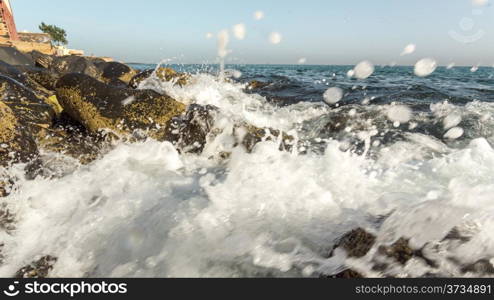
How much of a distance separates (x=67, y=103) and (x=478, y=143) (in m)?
7.40

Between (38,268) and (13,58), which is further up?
(13,58)

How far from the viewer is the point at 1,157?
3652 mm

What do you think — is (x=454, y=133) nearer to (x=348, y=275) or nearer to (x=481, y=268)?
(x=481, y=268)

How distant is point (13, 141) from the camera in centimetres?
388

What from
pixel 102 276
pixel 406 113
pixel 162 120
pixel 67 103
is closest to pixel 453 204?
pixel 102 276

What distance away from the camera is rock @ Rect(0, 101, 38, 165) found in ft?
12.2

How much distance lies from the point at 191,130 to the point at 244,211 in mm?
2586

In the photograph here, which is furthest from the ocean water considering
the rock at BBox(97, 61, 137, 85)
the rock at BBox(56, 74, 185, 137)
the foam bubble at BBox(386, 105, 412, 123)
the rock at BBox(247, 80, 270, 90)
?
the rock at BBox(247, 80, 270, 90)

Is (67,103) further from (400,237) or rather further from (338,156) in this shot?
(400,237)

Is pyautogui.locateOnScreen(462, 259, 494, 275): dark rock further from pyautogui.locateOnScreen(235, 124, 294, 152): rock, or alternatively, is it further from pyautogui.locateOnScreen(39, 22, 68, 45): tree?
pyautogui.locateOnScreen(39, 22, 68, 45): tree

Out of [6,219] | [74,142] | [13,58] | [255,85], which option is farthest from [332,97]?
[13,58]

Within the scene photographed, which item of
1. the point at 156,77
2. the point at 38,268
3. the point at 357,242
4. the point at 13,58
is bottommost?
the point at 38,268

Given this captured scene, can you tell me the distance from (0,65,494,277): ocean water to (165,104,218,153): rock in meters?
0.20

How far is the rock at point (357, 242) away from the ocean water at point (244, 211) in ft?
0.16
